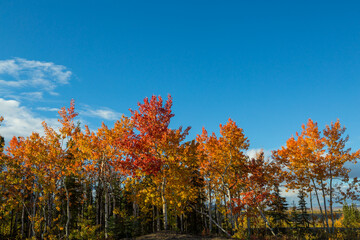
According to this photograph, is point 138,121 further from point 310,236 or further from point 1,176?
point 310,236

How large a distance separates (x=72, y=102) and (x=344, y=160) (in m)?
29.8

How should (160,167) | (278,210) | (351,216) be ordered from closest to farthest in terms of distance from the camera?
1. (160,167)
2. (278,210)
3. (351,216)

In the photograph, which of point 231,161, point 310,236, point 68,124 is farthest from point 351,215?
point 68,124

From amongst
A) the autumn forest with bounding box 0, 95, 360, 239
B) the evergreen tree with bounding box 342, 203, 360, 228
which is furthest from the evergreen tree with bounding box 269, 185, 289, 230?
the evergreen tree with bounding box 342, 203, 360, 228

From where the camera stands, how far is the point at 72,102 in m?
24.1

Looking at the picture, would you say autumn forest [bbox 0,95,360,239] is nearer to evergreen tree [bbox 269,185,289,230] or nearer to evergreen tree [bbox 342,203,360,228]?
evergreen tree [bbox 269,185,289,230]

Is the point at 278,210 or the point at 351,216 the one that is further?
the point at 351,216

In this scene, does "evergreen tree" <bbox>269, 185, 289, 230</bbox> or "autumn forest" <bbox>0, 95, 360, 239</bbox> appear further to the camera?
"evergreen tree" <bbox>269, 185, 289, 230</bbox>

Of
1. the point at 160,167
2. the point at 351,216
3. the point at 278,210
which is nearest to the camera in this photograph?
the point at 160,167

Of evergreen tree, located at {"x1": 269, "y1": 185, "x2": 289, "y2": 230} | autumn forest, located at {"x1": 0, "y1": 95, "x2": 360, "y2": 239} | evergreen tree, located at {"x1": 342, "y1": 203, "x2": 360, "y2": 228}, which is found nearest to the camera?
autumn forest, located at {"x1": 0, "y1": 95, "x2": 360, "y2": 239}

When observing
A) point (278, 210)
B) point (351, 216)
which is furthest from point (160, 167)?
point (351, 216)

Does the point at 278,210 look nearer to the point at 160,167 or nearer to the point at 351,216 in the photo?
the point at 160,167

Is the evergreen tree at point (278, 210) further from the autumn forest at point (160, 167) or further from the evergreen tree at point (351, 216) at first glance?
the evergreen tree at point (351, 216)

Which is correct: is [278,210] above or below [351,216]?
above
